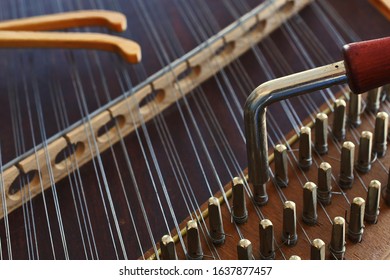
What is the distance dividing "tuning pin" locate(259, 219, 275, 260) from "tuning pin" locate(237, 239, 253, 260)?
4cm

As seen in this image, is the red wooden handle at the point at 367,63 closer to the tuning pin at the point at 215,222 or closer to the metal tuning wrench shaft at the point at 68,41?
the tuning pin at the point at 215,222

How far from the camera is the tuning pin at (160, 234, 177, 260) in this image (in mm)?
1139

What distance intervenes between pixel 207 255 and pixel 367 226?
28 cm

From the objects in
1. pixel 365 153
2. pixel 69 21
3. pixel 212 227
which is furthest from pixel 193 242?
pixel 69 21

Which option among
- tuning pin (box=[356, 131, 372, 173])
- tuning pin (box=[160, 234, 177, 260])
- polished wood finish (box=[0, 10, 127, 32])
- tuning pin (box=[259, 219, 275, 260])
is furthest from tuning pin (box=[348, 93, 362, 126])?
polished wood finish (box=[0, 10, 127, 32])

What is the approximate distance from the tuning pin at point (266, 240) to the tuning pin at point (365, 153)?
0.27m

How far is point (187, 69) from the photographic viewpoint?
1.72 metres

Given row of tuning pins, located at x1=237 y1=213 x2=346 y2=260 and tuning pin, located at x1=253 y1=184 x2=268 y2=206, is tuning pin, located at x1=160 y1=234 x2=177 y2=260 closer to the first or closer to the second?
row of tuning pins, located at x1=237 y1=213 x2=346 y2=260

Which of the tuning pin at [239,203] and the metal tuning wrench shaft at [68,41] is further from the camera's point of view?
the metal tuning wrench shaft at [68,41]

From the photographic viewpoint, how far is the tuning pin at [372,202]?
1182 millimetres

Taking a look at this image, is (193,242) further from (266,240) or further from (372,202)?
(372,202)

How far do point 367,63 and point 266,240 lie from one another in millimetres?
350

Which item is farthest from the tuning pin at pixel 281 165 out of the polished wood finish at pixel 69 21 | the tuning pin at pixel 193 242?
the polished wood finish at pixel 69 21
